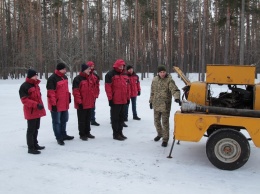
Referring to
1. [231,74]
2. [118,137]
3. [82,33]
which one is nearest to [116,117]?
[118,137]

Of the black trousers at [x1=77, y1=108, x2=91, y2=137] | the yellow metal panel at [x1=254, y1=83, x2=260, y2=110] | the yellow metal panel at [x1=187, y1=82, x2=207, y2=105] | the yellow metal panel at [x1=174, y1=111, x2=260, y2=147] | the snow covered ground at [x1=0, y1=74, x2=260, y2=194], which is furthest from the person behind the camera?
the black trousers at [x1=77, y1=108, x2=91, y2=137]

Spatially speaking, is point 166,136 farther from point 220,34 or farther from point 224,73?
point 220,34

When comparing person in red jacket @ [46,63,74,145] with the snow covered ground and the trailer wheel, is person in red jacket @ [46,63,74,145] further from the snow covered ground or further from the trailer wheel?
the trailer wheel

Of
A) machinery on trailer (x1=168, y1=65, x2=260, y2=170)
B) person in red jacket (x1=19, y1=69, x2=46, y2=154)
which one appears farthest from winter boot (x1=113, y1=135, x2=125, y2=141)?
machinery on trailer (x1=168, y1=65, x2=260, y2=170)

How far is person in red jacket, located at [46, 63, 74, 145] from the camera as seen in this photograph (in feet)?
19.7

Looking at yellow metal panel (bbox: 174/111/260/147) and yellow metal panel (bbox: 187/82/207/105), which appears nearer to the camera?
yellow metal panel (bbox: 174/111/260/147)

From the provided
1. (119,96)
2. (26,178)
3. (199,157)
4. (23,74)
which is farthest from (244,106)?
(23,74)

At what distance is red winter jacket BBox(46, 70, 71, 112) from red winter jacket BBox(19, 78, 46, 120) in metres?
0.35

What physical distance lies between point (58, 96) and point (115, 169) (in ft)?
7.05

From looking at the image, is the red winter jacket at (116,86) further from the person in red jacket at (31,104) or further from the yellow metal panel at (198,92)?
the yellow metal panel at (198,92)

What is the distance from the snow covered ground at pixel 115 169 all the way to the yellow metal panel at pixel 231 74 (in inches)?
57.7

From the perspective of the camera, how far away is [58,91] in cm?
613

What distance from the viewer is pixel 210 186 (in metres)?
4.26

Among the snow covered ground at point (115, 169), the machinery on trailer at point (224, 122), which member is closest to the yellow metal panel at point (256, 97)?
the machinery on trailer at point (224, 122)
